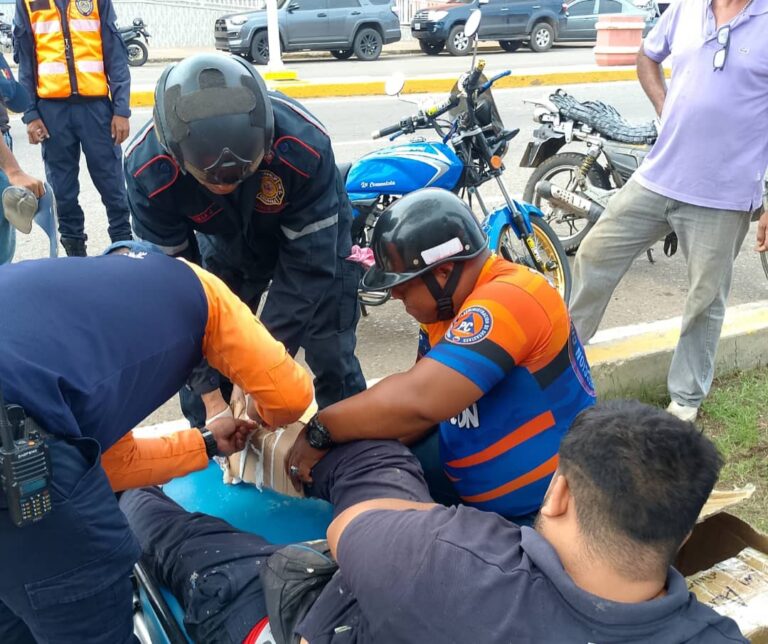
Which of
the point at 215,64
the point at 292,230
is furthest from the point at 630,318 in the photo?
the point at 215,64

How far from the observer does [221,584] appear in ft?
5.77

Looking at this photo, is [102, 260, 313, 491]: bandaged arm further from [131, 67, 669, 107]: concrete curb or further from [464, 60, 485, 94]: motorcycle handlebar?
[131, 67, 669, 107]: concrete curb

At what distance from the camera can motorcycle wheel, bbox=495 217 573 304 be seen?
4309 millimetres

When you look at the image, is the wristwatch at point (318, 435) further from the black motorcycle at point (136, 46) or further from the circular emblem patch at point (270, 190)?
the black motorcycle at point (136, 46)

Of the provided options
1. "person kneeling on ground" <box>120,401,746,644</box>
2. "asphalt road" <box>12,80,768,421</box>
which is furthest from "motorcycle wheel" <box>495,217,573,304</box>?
"person kneeling on ground" <box>120,401,746,644</box>

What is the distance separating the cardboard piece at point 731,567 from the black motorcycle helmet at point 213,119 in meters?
1.48

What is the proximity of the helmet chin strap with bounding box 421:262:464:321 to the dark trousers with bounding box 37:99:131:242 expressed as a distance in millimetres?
3520

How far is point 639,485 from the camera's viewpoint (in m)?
1.13

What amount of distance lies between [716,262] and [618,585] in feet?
7.11

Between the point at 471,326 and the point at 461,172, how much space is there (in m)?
2.58

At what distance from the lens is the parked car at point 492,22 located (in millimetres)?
16328

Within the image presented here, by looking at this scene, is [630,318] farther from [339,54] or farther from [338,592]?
[339,54]

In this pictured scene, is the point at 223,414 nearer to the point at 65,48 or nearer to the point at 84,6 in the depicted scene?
the point at 65,48

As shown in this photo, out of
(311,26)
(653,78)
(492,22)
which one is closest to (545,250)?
(653,78)
